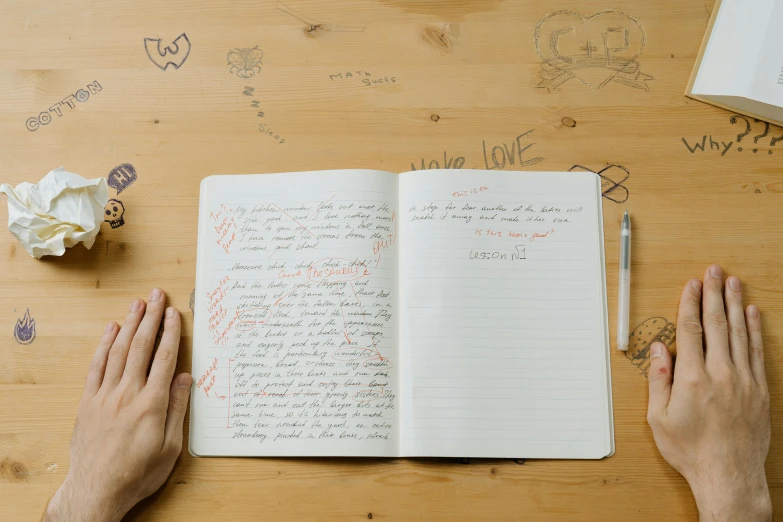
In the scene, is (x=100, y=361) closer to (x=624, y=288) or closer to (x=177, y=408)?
(x=177, y=408)

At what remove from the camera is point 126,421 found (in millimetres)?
720

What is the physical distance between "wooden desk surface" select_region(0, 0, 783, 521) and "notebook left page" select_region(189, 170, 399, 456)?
29 mm

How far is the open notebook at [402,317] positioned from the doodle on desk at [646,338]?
0.04 metres

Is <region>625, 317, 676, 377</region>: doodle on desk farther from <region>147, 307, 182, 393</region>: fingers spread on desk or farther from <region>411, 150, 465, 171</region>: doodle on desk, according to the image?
<region>147, 307, 182, 393</region>: fingers spread on desk

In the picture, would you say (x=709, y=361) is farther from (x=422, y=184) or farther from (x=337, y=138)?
(x=337, y=138)

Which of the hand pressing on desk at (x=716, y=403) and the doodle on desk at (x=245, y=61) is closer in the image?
the hand pressing on desk at (x=716, y=403)

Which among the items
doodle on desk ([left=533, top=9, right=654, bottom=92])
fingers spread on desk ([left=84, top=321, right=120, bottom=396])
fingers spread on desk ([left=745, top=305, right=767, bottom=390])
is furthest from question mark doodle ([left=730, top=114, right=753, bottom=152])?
fingers spread on desk ([left=84, top=321, right=120, bottom=396])

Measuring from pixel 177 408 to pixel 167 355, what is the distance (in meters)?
0.07

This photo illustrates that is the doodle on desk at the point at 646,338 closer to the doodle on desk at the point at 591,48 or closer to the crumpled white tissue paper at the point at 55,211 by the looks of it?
the doodle on desk at the point at 591,48

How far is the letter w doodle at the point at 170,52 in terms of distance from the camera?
0.84 m

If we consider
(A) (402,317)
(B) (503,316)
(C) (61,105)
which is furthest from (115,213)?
(B) (503,316)

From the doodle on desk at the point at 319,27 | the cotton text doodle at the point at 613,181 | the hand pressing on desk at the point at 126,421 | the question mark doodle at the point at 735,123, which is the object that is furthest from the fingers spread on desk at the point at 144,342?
the question mark doodle at the point at 735,123

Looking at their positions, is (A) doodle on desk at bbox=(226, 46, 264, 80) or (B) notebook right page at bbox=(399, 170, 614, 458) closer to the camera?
(B) notebook right page at bbox=(399, 170, 614, 458)

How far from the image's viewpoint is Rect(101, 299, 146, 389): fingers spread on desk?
0.74 metres
